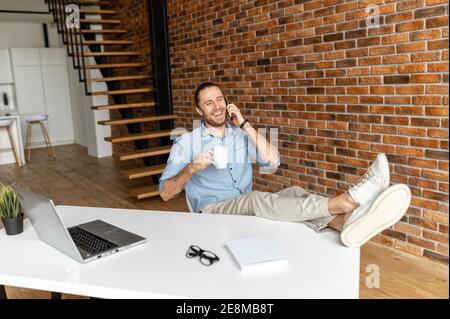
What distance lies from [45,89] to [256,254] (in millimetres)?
8046

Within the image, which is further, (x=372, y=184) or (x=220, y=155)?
(x=220, y=155)

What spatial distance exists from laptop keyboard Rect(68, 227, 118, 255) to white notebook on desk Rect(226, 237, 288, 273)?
1.28 ft

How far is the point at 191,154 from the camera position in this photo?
7.54 ft

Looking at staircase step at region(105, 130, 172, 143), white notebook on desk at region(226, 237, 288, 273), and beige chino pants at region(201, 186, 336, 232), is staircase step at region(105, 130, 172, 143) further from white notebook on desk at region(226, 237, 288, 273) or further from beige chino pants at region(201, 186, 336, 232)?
white notebook on desk at region(226, 237, 288, 273)

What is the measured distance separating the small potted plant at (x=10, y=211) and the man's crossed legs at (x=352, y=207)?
34.4 inches

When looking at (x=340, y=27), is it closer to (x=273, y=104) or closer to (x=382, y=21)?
(x=382, y=21)

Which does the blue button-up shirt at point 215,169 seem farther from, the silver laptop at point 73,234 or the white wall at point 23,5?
the white wall at point 23,5

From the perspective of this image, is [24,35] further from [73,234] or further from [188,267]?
[188,267]

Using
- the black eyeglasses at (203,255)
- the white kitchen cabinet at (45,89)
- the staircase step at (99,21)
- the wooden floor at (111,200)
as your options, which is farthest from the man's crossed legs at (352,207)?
the white kitchen cabinet at (45,89)

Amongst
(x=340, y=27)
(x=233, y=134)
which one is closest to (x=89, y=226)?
(x=233, y=134)

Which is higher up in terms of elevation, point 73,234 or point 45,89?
point 45,89

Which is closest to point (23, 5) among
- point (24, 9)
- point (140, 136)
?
point (24, 9)

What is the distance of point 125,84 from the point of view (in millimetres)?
6508

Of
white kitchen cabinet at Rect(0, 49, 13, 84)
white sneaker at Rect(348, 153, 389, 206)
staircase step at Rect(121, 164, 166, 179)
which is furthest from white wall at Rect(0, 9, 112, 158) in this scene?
white sneaker at Rect(348, 153, 389, 206)
